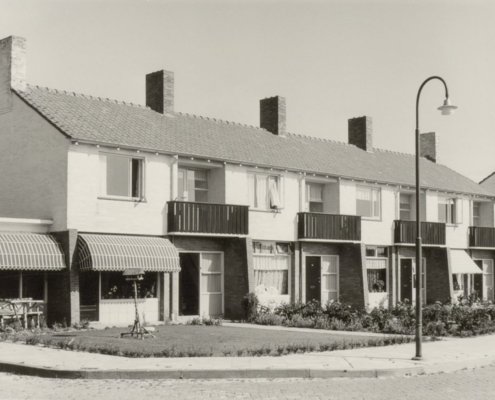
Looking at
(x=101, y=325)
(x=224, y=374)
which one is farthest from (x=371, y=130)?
(x=224, y=374)

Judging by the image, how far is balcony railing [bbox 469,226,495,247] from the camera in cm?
4169

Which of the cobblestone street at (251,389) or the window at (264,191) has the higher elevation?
the window at (264,191)

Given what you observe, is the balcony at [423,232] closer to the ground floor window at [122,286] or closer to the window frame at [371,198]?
the window frame at [371,198]

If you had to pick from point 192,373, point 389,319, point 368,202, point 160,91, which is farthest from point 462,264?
point 192,373

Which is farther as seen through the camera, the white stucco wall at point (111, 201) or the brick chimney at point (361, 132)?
the brick chimney at point (361, 132)

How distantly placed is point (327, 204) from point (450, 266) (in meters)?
8.49

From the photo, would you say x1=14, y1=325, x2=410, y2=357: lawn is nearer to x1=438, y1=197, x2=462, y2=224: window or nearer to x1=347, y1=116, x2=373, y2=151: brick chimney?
x1=347, y1=116, x2=373, y2=151: brick chimney

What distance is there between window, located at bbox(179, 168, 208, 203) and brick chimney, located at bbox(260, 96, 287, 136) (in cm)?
733

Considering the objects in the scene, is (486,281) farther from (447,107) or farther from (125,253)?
(447,107)

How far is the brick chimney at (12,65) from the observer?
27250 mm

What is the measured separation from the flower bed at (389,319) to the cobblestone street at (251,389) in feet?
28.8

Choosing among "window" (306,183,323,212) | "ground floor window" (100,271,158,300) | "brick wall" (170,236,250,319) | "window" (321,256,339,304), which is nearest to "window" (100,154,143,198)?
"ground floor window" (100,271,158,300)

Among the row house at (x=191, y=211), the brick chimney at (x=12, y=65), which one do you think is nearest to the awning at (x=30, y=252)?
the row house at (x=191, y=211)

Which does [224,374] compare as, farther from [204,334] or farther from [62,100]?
[62,100]
